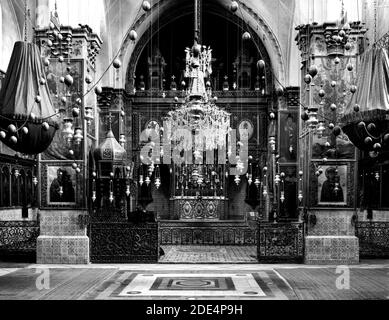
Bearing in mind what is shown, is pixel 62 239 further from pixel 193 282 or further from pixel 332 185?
pixel 332 185

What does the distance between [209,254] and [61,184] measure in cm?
406

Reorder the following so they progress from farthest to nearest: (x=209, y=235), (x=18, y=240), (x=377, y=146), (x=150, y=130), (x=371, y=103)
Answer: (x=150, y=130) → (x=209, y=235) → (x=18, y=240) → (x=371, y=103) → (x=377, y=146)

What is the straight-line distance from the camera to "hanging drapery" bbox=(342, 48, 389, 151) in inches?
346

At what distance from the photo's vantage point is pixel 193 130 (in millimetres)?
12992

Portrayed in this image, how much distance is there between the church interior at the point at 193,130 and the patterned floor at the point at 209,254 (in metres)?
0.08

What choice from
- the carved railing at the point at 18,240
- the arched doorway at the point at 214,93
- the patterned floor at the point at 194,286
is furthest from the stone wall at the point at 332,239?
the arched doorway at the point at 214,93

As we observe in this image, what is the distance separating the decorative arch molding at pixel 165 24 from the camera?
19.0 m

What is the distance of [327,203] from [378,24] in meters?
5.37

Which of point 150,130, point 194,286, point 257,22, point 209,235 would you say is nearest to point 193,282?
point 194,286

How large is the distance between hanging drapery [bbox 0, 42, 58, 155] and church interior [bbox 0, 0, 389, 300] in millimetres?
23

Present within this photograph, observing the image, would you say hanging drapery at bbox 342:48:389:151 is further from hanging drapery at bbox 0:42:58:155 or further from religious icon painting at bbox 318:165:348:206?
hanging drapery at bbox 0:42:58:155

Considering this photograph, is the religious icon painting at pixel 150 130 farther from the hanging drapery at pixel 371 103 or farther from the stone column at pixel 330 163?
the hanging drapery at pixel 371 103

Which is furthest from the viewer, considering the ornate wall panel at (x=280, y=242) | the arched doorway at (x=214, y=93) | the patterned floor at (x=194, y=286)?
the arched doorway at (x=214, y=93)
